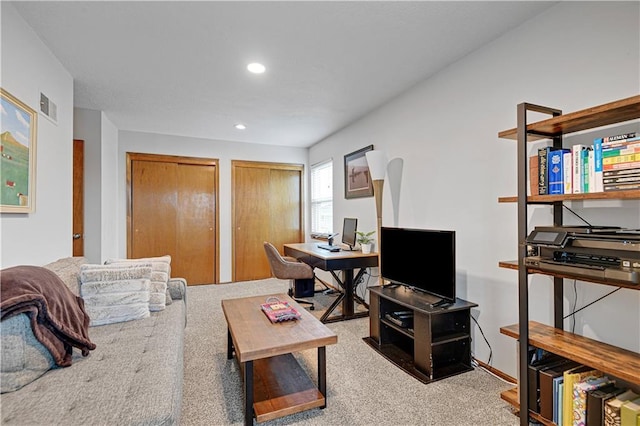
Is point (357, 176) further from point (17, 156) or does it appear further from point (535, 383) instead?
point (17, 156)

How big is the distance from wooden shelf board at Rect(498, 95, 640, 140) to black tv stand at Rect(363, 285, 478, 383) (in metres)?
1.27

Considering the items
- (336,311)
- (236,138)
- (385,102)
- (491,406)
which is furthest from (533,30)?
(236,138)

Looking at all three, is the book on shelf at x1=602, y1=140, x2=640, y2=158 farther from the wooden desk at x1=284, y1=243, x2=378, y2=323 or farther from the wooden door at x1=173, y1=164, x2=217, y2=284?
the wooden door at x1=173, y1=164, x2=217, y2=284

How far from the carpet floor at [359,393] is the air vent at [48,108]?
2.11m

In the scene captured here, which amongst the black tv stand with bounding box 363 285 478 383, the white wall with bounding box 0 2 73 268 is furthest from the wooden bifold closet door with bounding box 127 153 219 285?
the black tv stand with bounding box 363 285 478 383

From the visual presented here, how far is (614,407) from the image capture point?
1.36 m

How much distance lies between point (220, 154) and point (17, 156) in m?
3.42

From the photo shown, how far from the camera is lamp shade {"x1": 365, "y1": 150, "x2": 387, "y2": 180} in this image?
3.24 m

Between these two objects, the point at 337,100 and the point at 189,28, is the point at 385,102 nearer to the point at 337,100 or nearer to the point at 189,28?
the point at 337,100

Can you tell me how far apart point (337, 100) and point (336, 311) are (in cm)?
245

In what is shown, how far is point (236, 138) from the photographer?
510cm

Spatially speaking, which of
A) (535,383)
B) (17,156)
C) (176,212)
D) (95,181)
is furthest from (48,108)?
(535,383)

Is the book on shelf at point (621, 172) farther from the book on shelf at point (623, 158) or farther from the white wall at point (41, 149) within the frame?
the white wall at point (41, 149)

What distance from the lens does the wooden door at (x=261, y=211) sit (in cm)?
536
